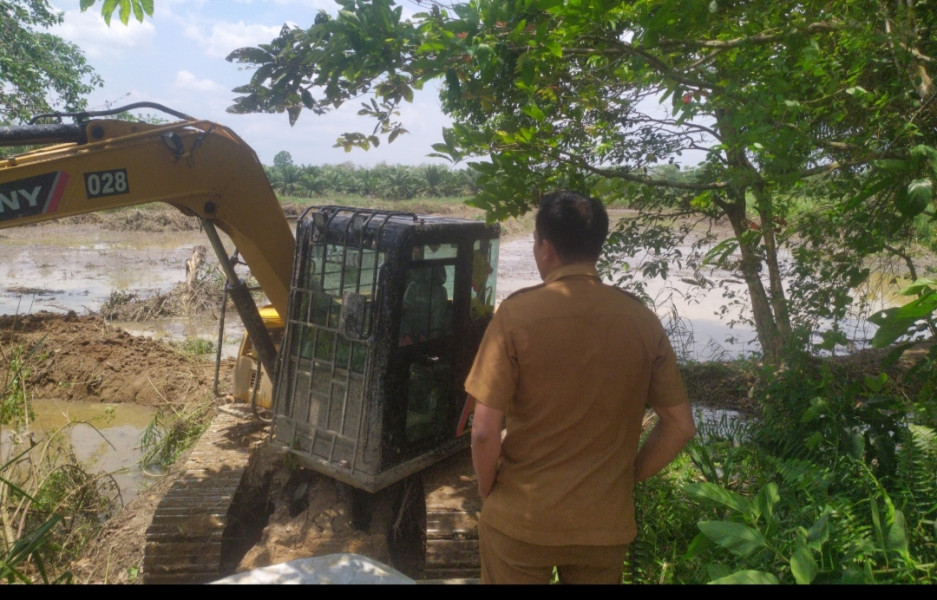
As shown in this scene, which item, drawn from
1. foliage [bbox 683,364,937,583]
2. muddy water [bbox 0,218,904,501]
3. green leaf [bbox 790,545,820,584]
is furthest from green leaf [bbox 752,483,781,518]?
muddy water [bbox 0,218,904,501]

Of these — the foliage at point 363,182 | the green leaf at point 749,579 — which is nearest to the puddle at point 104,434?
the green leaf at point 749,579

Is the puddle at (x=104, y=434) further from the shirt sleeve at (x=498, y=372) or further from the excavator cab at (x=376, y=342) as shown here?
the shirt sleeve at (x=498, y=372)

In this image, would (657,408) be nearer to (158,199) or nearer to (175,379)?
(158,199)

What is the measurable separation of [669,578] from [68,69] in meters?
14.3

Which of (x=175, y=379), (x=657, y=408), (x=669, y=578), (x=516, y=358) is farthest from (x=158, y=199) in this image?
(x=175, y=379)

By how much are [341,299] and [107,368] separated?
6.28m

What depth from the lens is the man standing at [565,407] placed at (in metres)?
2.01

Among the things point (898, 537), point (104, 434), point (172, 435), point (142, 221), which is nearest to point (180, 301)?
point (104, 434)

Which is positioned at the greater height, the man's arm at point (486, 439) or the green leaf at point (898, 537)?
the man's arm at point (486, 439)

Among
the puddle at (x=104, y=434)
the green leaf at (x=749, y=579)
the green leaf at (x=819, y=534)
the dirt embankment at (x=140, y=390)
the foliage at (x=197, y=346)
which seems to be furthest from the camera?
the foliage at (x=197, y=346)

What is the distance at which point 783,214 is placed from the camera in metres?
5.59

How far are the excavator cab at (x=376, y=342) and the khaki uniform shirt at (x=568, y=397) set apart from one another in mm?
1963

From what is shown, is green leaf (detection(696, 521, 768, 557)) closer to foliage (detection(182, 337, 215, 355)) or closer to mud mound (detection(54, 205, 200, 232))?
foliage (detection(182, 337, 215, 355))

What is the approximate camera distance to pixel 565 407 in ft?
6.63
